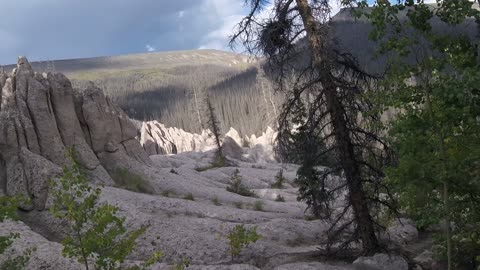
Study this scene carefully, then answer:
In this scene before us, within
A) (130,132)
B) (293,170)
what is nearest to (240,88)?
(293,170)

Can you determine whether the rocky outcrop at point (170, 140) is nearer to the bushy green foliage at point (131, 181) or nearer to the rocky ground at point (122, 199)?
the rocky ground at point (122, 199)

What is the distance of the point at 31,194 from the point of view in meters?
18.1

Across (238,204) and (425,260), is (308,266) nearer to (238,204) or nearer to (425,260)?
(425,260)

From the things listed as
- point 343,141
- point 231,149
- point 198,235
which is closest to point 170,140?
point 231,149

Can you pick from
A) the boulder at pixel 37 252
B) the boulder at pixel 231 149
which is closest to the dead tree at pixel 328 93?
the boulder at pixel 37 252

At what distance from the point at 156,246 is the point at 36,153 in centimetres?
884

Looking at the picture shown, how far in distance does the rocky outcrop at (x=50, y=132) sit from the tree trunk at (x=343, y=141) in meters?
8.88

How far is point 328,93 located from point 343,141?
143cm

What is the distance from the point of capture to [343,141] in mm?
13078

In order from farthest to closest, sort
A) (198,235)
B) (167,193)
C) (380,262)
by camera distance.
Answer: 1. (167,193)
2. (198,235)
3. (380,262)

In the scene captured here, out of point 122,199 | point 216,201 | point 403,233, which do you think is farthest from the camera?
point 216,201

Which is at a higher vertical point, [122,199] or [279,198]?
[122,199]

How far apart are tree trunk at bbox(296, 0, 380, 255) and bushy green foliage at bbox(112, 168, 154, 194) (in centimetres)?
1290

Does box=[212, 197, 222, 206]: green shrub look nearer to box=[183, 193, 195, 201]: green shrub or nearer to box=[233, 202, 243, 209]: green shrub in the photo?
box=[233, 202, 243, 209]: green shrub
